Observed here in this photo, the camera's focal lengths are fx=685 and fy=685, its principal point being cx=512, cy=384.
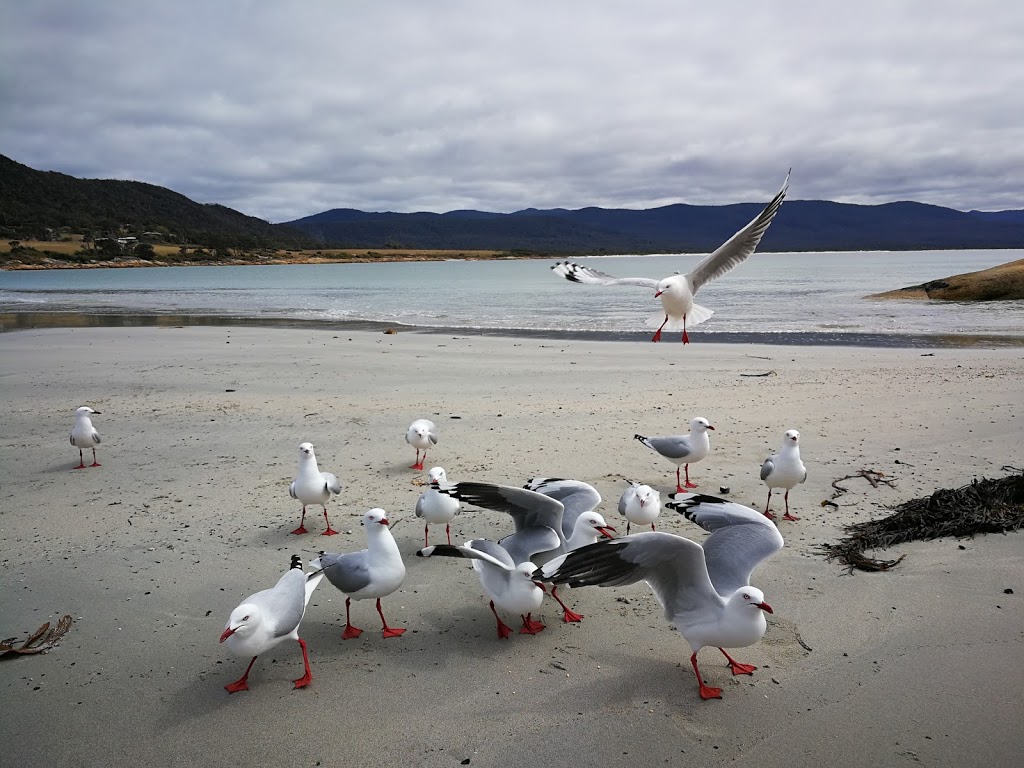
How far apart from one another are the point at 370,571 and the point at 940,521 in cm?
420

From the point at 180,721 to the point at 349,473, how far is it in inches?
147

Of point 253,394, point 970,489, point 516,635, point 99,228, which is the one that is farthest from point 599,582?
point 99,228

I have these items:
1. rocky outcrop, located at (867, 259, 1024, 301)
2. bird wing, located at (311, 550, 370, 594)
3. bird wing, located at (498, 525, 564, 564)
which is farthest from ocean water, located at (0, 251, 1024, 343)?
bird wing, located at (311, 550, 370, 594)

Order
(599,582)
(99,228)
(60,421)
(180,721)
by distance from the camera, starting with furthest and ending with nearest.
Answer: (99,228) < (60,421) < (599,582) < (180,721)

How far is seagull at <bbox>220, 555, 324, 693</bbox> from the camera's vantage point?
3.53 metres

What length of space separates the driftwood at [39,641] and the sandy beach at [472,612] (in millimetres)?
70

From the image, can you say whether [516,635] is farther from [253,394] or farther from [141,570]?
[253,394]

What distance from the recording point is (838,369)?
12.5 metres

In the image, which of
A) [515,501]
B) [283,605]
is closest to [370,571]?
[283,605]

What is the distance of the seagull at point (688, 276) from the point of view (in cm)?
687

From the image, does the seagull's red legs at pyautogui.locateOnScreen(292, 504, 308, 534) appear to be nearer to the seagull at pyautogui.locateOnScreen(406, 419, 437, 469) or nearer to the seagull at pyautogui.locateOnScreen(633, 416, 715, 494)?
the seagull at pyautogui.locateOnScreen(406, 419, 437, 469)

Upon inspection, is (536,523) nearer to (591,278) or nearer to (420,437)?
(420,437)

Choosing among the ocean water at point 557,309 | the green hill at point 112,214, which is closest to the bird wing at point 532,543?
the ocean water at point 557,309

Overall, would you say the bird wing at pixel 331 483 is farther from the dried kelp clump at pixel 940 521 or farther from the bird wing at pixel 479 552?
the dried kelp clump at pixel 940 521
